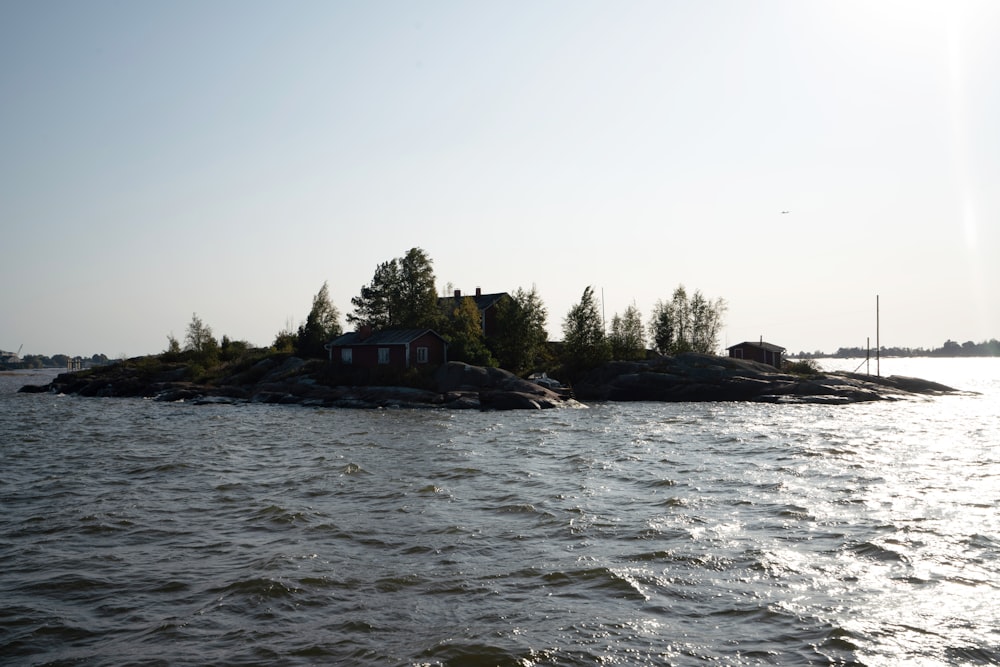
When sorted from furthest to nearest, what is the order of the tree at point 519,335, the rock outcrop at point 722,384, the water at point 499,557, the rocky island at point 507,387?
1. the tree at point 519,335
2. the rock outcrop at point 722,384
3. the rocky island at point 507,387
4. the water at point 499,557

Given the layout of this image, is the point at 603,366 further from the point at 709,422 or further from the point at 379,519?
the point at 379,519

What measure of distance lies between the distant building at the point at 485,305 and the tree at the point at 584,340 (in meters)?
7.11

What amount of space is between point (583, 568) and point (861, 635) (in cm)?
378

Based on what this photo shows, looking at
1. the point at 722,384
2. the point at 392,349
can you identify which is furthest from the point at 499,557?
the point at 722,384

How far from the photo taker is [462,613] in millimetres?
8688

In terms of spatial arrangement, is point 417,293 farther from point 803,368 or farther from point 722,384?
point 803,368

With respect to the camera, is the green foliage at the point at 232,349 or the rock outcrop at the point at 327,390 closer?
the rock outcrop at the point at 327,390

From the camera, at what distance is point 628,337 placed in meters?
70.7

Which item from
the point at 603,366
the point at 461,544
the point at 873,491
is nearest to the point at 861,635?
the point at 461,544

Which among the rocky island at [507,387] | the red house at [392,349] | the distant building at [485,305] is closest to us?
the rocky island at [507,387]

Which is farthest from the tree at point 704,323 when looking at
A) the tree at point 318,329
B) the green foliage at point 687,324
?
the tree at point 318,329

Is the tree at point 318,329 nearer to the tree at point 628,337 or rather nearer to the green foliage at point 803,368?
the tree at point 628,337

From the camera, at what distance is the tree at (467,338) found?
57531 millimetres

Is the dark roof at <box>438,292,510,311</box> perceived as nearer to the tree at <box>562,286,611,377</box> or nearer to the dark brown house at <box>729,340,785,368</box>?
the tree at <box>562,286,611,377</box>
